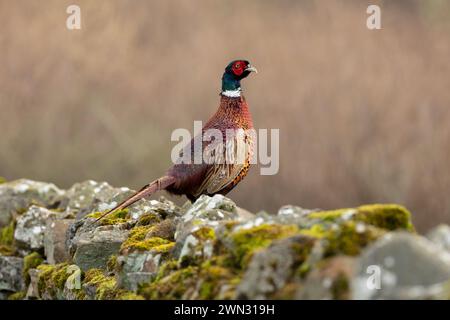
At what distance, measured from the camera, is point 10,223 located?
1555cm

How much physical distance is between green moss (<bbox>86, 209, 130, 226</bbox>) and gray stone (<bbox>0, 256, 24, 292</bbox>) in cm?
350

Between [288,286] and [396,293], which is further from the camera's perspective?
[288,286]

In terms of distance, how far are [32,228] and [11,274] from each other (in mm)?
777

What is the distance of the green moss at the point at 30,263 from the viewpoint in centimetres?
1331

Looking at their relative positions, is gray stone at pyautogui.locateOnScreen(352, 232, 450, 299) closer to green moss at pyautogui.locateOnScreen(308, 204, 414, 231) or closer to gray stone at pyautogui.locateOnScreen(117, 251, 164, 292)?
green moss at pyautogui.locateOnScreen(308, 204, 414, 231)

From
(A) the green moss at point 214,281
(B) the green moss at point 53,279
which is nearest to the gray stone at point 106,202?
(B) the green moss at point 53,279

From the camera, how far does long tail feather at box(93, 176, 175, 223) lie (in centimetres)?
980

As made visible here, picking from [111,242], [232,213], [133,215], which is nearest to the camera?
[232,213]

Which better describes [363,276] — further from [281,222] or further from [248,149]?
[248,149]

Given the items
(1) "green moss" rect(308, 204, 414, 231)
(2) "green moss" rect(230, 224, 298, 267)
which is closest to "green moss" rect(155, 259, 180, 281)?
(2) "green moss" rect(230, 224, 298, 267)

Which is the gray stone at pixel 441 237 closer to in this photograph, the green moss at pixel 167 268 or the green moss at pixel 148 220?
the green moss at pixel 167 268

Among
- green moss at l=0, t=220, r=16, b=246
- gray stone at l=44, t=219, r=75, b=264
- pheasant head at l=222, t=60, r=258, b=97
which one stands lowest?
green moss at l=0, t=220, r=16, b=246

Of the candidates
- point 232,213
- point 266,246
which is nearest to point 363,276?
point 266,246

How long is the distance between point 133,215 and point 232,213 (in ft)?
7.69
